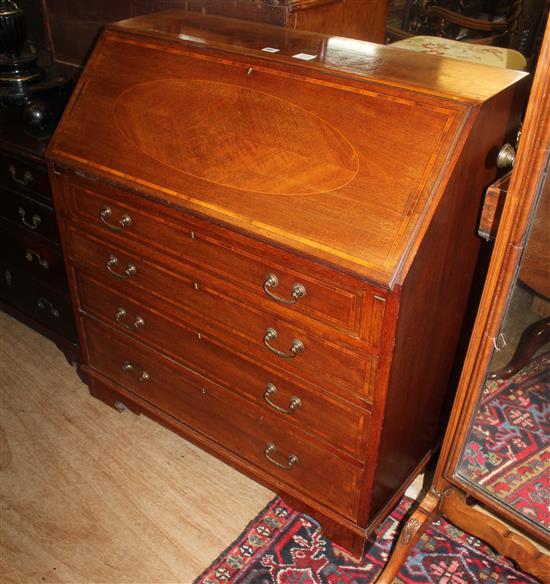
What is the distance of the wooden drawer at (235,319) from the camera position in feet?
5.22

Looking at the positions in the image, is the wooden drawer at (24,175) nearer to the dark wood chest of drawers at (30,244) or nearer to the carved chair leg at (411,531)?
the dark wood chest of drawers at (30,244)

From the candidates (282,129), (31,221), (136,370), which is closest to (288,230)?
(282,129)

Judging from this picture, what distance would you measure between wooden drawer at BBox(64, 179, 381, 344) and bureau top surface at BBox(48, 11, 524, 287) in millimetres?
59

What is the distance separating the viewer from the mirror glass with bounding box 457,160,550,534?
1.36 metres

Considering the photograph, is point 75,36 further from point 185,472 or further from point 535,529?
point 535,529

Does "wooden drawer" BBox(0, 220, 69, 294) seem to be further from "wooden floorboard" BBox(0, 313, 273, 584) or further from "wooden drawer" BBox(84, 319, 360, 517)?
"wooden floorboard" BBox(0, 313, 273, 584)

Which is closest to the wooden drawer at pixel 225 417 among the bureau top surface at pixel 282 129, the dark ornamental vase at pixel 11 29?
the bureau top surface at pixel 282 129

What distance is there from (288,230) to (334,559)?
107 cm

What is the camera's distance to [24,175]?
2244mm

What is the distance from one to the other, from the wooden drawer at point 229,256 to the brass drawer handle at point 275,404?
275mm

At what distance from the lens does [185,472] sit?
225cm

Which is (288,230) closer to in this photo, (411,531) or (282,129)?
(282,129)

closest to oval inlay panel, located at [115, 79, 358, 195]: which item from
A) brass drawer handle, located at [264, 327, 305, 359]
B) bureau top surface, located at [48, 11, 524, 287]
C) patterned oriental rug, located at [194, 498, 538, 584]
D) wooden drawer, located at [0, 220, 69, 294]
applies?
bureau top surface, located at [48, 11, 524, 287]

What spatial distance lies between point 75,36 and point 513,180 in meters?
2.07
